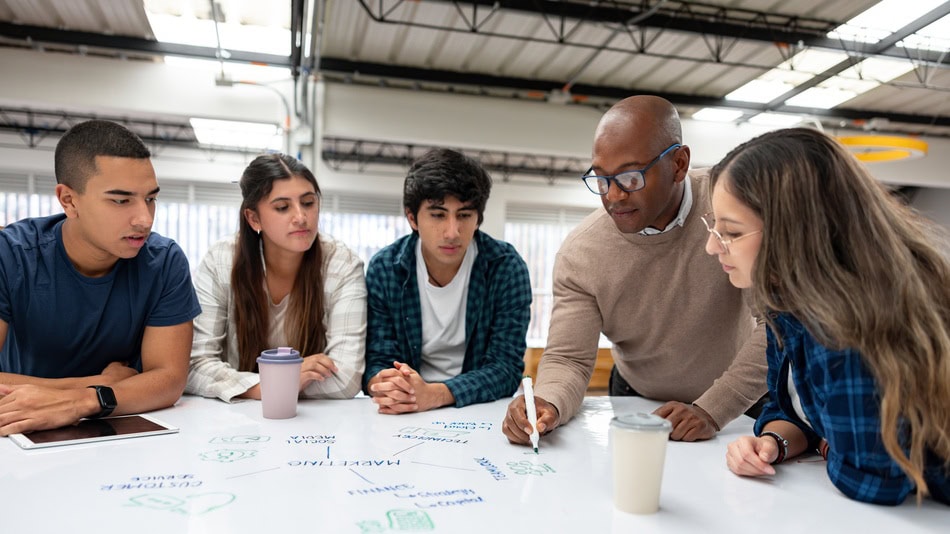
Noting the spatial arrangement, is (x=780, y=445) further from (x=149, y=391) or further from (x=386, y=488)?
(x=149, y=391)

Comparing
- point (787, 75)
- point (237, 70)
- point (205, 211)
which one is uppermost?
point (787, 75)

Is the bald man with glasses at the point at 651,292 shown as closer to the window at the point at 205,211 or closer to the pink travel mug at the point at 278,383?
the pink travel mug at the point at 278,383

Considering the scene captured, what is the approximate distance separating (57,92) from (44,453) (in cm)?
681

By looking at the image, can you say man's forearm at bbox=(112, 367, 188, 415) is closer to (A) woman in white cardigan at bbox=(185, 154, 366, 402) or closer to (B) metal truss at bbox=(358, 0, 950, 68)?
(A) woman in white cardigan at bbox=(185, 154, 366, 402)

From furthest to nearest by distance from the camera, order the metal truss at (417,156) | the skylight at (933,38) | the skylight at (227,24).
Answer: the metal truss at (417,156), the skylight at (933,38), the skylight at (227,24)

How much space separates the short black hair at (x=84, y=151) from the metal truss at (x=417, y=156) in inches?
387

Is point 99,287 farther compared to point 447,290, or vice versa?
point 447,290

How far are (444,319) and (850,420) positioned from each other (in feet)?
4.65

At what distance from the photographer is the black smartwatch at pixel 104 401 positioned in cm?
163

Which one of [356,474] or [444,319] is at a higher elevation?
[444,319]

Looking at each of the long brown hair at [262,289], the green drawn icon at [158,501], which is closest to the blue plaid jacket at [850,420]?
the green drawn icon at [158,501]

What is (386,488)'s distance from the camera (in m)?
1.18

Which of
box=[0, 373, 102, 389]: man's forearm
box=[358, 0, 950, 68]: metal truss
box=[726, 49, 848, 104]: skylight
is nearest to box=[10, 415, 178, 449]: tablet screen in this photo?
box=[0, 373, 102, 389]: man's forearm

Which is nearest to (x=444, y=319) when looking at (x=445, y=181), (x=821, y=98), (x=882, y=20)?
(x=445, y=181)
